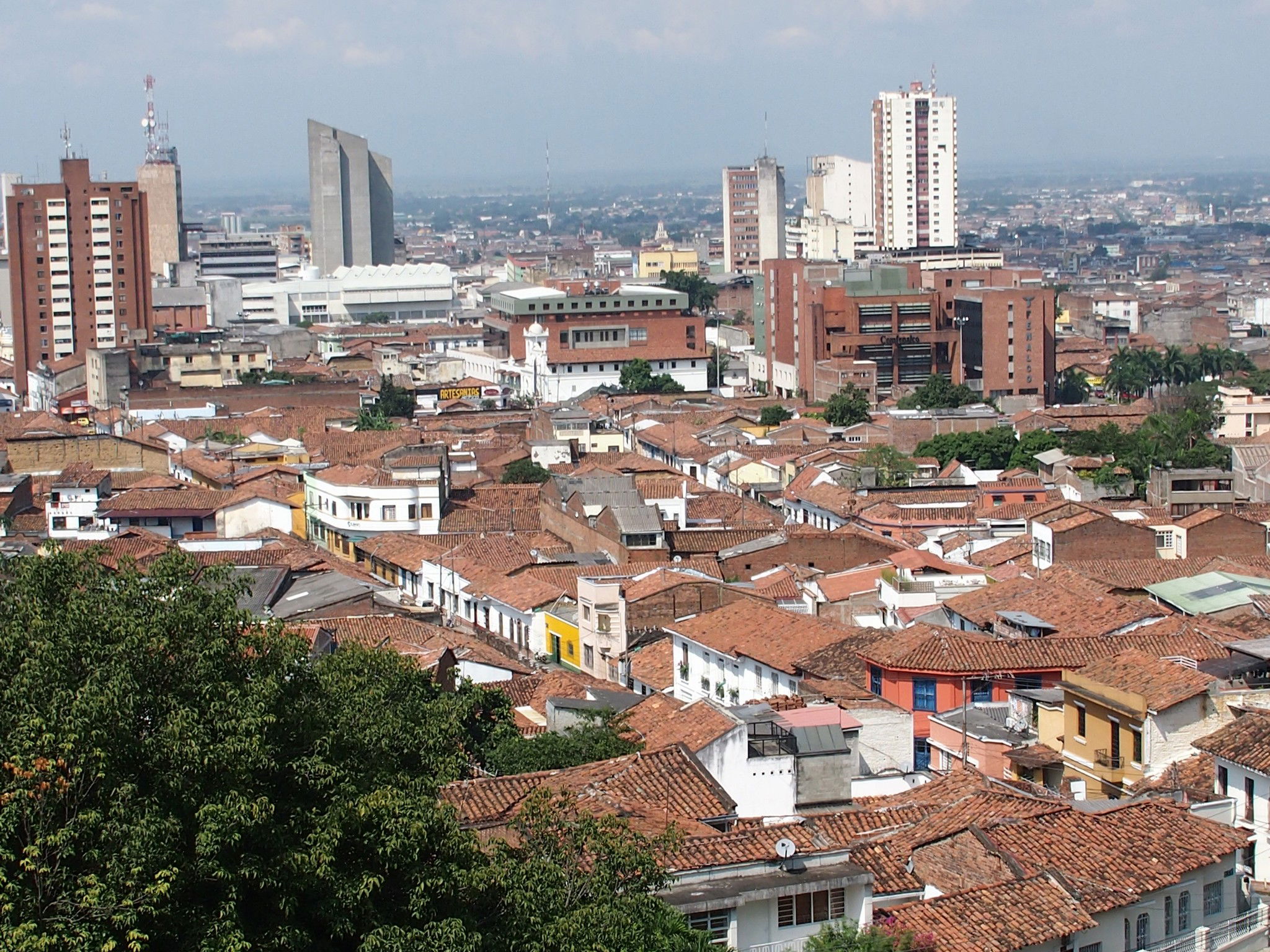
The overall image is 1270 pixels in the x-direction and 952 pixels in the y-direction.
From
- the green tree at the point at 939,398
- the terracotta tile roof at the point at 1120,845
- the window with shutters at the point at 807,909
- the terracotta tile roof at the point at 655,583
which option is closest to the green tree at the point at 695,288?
the green tree at the point at 939,398

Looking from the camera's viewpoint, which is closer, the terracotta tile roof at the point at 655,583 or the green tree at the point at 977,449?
the terracotta tile roof at the point at 655,583

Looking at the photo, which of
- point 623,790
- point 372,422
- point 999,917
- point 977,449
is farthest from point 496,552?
point 372,422

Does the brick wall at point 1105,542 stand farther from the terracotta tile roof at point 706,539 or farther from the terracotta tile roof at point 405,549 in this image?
the terracotta tile roof at point 405,549

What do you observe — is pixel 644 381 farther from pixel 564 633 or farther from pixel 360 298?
pixel 360 298

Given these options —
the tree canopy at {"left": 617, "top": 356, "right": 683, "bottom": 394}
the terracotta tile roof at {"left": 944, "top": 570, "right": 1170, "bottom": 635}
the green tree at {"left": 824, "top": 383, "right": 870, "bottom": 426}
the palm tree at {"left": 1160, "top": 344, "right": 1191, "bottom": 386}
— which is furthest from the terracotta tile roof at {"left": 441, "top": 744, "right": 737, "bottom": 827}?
the palm tree at {"left": 1160, "top": 344, "right": 1191, "bottom": 386}

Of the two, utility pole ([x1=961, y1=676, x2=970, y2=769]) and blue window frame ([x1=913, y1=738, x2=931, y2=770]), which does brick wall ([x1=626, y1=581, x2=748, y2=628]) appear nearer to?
blue window frame ([x1=913, y1=738, x2=931, y2=770])

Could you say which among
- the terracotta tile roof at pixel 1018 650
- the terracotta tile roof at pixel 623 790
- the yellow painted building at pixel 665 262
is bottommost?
the terracotta tile roof at pixel 1018 650

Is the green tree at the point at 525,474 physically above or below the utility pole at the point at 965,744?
above

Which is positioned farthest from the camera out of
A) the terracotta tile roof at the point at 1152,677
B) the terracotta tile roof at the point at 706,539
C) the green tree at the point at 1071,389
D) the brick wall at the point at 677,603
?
the green tree at the point at 1071,389
